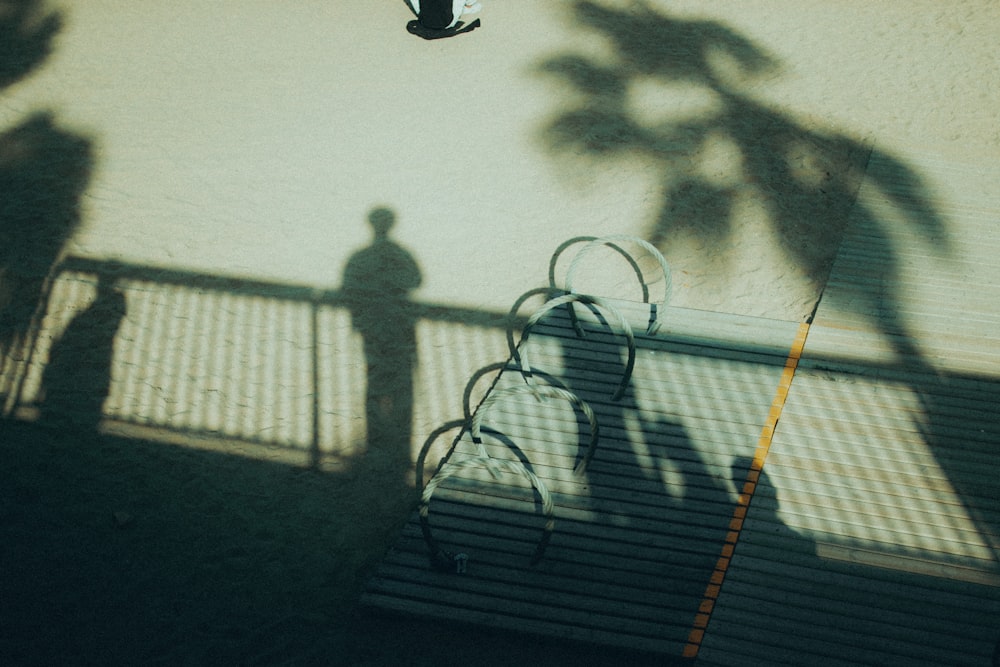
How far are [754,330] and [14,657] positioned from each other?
478 cm

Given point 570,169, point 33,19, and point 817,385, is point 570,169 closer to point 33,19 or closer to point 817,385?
point 817,385

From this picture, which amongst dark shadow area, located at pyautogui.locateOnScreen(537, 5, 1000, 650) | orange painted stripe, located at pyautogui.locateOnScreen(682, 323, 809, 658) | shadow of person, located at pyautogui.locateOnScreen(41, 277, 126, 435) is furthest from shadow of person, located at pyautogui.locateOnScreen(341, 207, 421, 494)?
dark shadow area, located at pyautogui.locateOnScreen(537, 5, 1000, 650)

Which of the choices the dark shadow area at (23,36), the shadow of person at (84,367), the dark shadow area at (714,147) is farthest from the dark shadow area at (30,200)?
the dark shadow area at (714,147)

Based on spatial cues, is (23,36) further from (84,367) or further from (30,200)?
(84,367)

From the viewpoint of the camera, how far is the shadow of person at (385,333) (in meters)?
4.16

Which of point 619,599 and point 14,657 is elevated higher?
point 619,599

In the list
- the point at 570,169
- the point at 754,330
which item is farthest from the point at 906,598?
the point at 570,169

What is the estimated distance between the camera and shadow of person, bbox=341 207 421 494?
4156 millimetres

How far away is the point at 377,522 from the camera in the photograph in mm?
3801

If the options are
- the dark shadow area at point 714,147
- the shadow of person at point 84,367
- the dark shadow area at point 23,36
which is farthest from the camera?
the dark shadow area at point 23,36

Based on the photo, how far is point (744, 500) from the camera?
12.4 feet

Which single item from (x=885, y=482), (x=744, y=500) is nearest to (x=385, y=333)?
(x=744, y=500)

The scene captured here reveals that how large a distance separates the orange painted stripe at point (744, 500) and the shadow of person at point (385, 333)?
1.87 meters

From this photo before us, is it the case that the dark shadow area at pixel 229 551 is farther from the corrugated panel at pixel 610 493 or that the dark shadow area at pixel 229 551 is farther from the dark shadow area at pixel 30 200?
the dark shadow area at pixel 30 200
